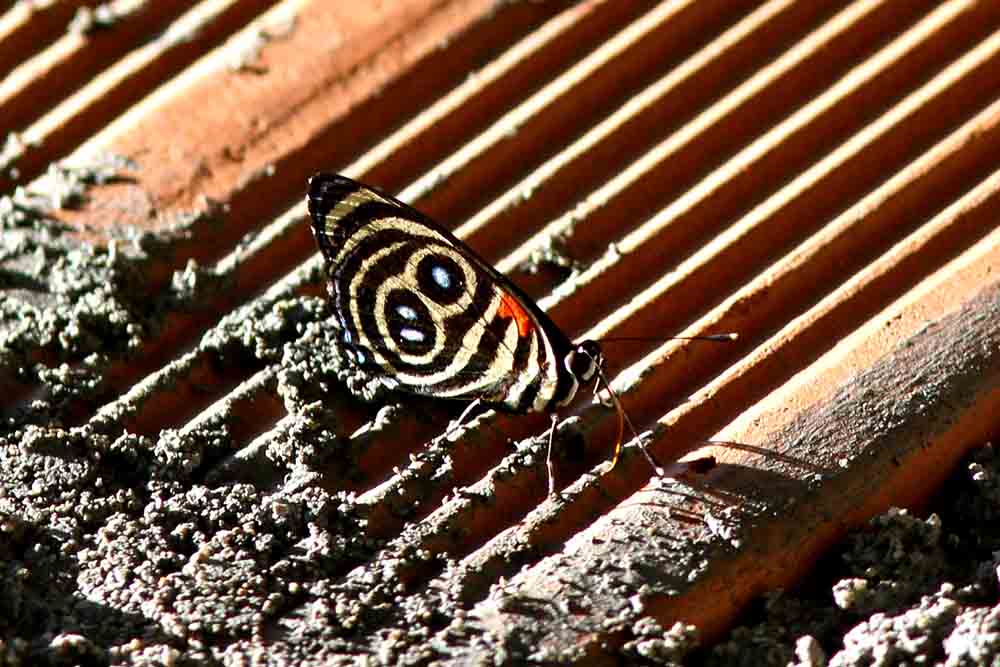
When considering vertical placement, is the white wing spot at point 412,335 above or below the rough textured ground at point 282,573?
above

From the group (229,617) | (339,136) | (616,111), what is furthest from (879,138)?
(229,617)

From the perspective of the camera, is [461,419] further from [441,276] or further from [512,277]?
[512,277]

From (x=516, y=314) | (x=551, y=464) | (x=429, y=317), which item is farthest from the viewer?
(x=429, y=317)

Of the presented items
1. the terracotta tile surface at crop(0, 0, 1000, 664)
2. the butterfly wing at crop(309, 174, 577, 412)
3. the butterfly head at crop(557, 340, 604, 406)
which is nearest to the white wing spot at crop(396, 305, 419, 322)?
the butterfly wing at crop(309, 174, 577, 412)

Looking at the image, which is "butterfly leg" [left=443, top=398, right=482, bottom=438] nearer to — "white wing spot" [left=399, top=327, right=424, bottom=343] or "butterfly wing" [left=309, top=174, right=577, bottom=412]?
"butterfly wing" [left=309, top=174, right=577, bottom=412]

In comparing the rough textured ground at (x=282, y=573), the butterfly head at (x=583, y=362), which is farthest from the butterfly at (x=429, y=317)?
the rough textured ground at (x=282, y=573)

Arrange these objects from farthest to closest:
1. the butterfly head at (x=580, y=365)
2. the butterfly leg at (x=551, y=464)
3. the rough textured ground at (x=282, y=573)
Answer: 1. the butterfly head at (x=580, y=365)
2. the butterfly leg at (x=551, y=464)
3. the rough textured ground at (x=282, y=573)

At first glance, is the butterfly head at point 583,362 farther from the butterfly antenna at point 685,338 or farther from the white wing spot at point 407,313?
the white wing spot at point 407,313

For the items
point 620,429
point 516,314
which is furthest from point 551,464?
point 516,314
